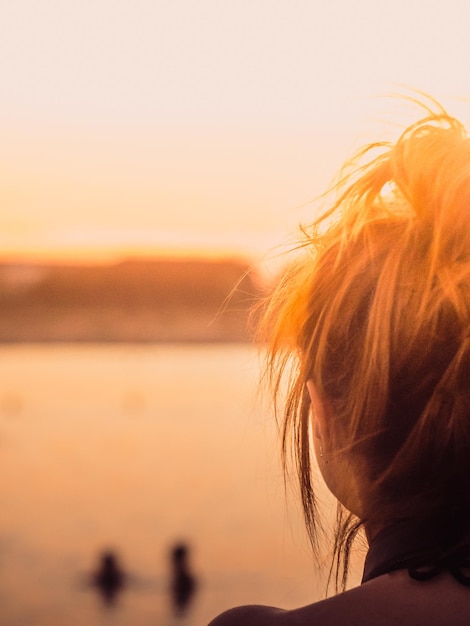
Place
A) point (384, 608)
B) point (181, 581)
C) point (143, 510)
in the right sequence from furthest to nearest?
point (143, 510)
point (181, 581)
point (384, 608)

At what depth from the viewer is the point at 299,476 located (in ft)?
4.45


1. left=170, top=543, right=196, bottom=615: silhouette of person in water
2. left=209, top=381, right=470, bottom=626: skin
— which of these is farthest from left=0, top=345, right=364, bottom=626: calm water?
left=209, top=381, right=470, bottom=626: skin

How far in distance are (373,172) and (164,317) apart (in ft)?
300

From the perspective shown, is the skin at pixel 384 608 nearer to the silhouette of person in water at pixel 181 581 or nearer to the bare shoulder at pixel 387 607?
the bare shoulder at pixel 387 607

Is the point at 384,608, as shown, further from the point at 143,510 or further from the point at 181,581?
the point at 143,510

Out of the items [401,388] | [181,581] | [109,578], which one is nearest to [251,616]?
[401,388]

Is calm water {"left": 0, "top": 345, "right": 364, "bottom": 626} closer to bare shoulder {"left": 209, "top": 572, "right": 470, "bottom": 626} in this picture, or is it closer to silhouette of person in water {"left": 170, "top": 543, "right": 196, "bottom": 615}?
silhouette of person in water {"left": 170, "top": 543, "right": 196, "bottom": 615}

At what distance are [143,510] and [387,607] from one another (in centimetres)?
1729

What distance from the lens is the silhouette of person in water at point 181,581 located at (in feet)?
37.2

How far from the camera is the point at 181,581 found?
11906 mm

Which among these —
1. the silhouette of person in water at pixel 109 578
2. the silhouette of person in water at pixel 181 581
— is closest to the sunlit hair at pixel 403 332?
the silhouette of person in water at pixel 181 581

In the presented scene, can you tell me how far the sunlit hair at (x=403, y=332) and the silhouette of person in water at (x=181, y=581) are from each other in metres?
10.5

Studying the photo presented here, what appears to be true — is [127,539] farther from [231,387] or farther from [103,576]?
[231,387]

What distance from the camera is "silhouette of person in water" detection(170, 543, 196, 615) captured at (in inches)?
447
